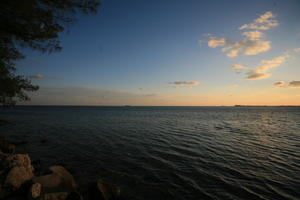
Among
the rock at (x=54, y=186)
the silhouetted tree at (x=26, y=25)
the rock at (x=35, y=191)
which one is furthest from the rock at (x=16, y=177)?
the silhouetted tree at (x=26, y=25)

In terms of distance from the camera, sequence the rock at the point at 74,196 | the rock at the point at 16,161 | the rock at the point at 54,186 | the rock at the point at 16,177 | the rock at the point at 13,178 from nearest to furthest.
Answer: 1. the rock at the point at 54,186
2. the rock at the point at 74,196
3. the rock at the point at 13,178
4. the rock at the point at 16,177
5. the rock at the point at 16,161

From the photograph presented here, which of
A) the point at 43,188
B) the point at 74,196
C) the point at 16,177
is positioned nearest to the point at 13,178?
the point at 16,177

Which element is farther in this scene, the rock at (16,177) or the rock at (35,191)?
the rock at (16,177)

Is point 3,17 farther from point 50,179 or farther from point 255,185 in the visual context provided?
point 255,185

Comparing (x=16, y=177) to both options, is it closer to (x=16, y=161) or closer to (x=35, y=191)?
(x=16, y=161)

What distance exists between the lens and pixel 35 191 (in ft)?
18.6

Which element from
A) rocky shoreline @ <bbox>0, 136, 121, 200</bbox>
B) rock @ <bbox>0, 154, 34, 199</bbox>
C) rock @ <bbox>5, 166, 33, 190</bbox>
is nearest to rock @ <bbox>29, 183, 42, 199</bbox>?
rocky shoreline @ <bbox>0, 136, 121, 200</bbox>

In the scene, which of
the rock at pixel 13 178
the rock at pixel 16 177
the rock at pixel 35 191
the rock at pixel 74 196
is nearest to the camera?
the rock at pixel 35 191

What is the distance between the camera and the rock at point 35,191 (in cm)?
548

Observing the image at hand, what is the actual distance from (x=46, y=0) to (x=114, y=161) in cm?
1293

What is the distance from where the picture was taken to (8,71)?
39.0 ft

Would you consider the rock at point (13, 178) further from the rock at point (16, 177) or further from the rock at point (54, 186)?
the rock at point (54, 186)

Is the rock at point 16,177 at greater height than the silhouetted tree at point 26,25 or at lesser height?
lesser

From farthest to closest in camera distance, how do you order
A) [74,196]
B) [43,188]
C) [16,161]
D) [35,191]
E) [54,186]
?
[16,161], [54,186], [43,188], [74,196], [35,191]
